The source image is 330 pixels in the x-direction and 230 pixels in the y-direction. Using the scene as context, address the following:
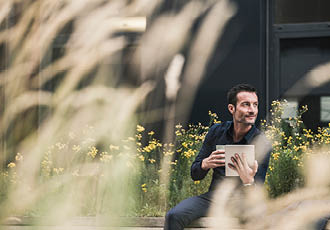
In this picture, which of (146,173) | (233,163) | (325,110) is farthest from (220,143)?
(325,110)

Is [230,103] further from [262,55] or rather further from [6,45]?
[6,45]

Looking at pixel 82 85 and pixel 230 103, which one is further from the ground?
pixel 82 85

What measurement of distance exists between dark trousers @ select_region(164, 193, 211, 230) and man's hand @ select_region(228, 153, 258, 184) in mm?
367

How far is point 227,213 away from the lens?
2893 millimetres

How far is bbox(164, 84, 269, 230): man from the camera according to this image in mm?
2646

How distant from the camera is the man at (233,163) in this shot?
265cm

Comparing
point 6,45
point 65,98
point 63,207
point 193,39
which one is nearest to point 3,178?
point 65,98

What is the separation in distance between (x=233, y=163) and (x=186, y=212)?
0.44 m

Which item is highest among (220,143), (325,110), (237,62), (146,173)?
(237,62)

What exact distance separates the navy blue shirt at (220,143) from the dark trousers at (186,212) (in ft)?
0.44

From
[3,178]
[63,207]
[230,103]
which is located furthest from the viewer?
[3,178]

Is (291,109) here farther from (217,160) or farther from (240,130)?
(217,160)

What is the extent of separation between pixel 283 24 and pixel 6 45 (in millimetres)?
3444

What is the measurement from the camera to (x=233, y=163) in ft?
8.71
